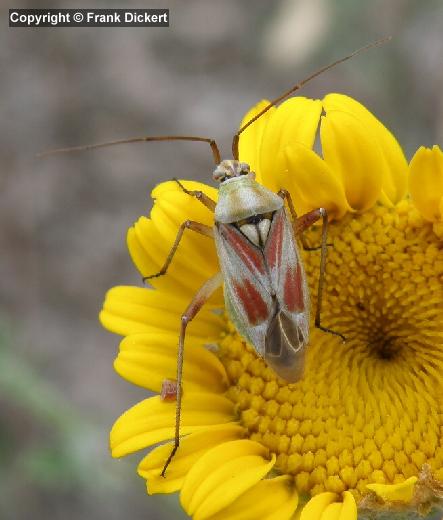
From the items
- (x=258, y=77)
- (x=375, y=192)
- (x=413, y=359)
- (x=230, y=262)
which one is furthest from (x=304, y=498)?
(x=258, y=77)

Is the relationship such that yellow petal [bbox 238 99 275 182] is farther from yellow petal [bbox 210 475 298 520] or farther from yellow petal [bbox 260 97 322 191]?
yellow petal [bbox 210 475 298 520]

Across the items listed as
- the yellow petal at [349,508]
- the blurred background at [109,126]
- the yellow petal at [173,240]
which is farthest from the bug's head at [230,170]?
the blurred background at [109,126]

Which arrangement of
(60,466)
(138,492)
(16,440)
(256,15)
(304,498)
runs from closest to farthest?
(304,498)
(60,466)
(138,492)
(16,440)
(256,15)

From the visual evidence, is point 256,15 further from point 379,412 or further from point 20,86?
point 379,412

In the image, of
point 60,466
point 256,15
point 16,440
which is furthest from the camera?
point 256,15

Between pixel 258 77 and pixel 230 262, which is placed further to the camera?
pixel 258 77

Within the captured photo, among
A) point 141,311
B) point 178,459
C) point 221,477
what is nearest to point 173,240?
point 141,311

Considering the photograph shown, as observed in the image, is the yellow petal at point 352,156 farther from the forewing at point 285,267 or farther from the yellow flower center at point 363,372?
the forewing at point 285,267
